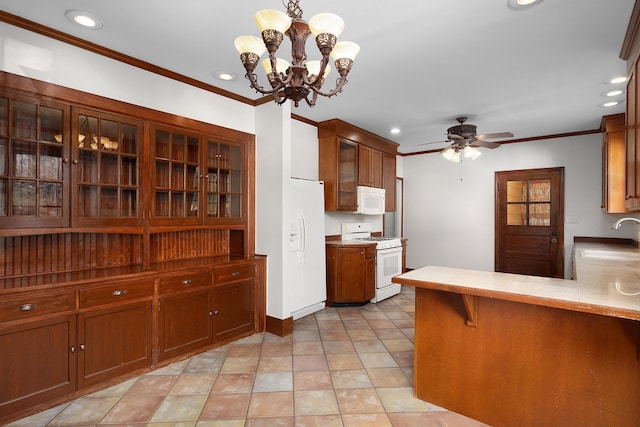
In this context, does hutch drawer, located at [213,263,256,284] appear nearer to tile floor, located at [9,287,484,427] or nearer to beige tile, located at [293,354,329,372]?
tile floor, located at [9,287,484,427]

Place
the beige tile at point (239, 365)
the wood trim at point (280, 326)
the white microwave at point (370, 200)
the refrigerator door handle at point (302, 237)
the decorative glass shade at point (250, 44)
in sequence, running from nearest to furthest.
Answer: the decorative glass shade at point (250, 44)
the beige tile at point (239, 365)
the wood trim at point (280, 326)
the refrigerator door handle at point (302, 237)
the white microwave at point (370, 200)

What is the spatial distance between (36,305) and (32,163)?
3.21ft

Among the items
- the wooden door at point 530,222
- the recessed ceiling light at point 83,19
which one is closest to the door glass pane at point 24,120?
the recessed ceiling light at point 83,19

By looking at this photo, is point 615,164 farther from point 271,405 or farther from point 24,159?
point 24,159

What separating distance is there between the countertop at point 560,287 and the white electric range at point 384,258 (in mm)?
2289

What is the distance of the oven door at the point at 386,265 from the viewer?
15.4ft

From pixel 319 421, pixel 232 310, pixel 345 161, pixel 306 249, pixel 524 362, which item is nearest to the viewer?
pixel 524 362

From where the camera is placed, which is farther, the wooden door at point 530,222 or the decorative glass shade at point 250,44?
the wooden door at point 530,222

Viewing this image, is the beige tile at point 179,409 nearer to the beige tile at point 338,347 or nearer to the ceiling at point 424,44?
the beige tile at point 338,347

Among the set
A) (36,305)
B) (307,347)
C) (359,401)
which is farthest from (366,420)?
(36,305)

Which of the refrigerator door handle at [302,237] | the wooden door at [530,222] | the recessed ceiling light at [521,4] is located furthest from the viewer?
the wooden door at [530,222]

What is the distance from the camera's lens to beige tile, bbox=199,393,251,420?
2.11 m

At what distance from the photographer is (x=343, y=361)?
2883mm

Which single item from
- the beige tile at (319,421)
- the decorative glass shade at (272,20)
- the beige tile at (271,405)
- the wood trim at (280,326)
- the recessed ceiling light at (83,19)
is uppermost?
the recessed ceiling light at (83,19)
